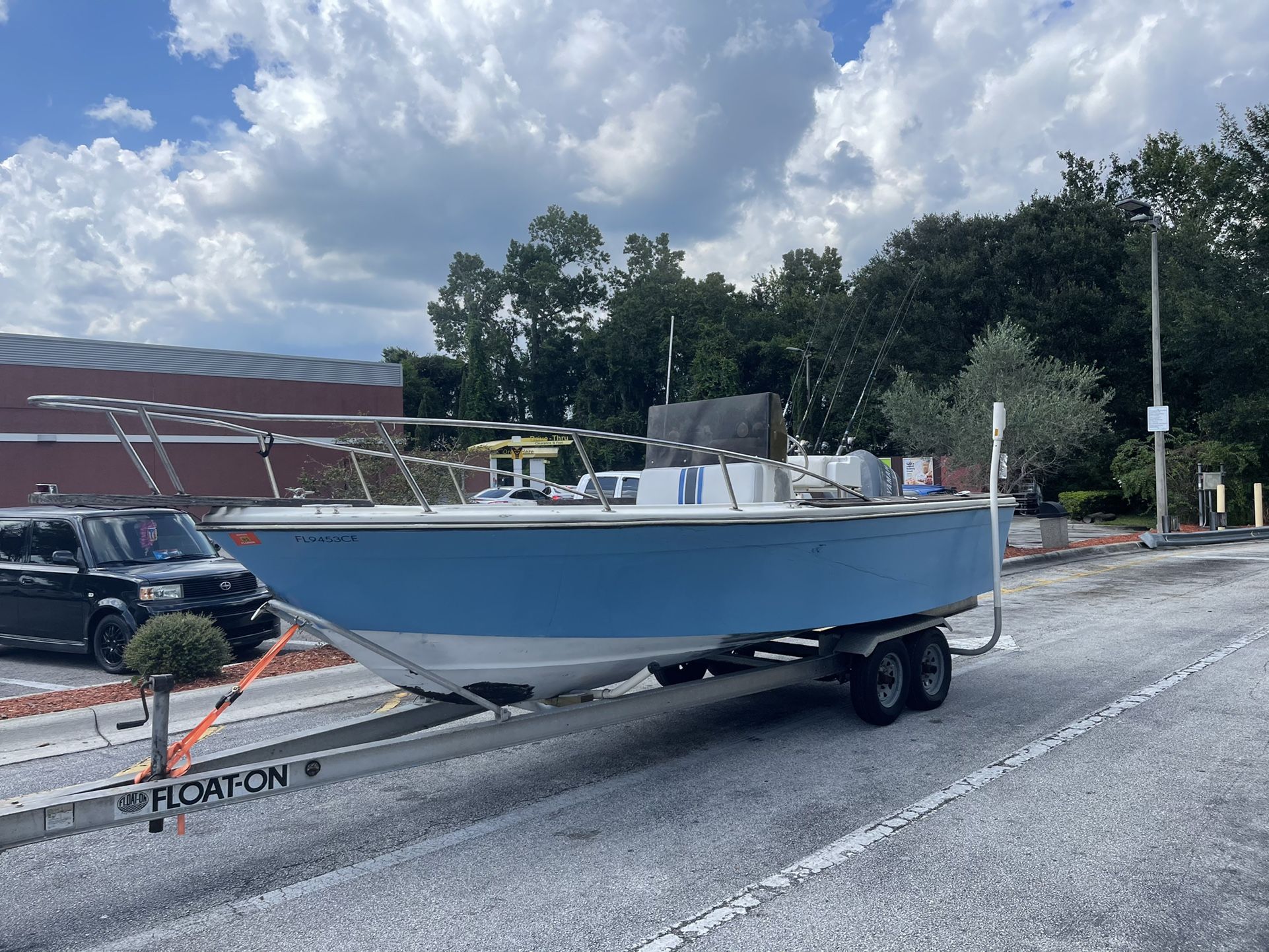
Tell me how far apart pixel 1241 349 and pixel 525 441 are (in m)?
24.5

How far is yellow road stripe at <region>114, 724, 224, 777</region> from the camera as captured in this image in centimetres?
432

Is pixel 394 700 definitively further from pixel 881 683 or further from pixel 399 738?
pixel 881 683

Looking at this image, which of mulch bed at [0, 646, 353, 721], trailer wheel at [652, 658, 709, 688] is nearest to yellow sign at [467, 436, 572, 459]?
mulch bed at [0, 646, 353, 721]

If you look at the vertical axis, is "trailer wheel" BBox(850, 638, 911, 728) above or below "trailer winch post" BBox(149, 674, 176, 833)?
below

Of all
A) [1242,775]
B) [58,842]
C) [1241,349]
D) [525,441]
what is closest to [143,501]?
[58,842]

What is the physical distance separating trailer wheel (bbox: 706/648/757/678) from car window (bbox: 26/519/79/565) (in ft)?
21.8

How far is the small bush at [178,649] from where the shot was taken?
741cm

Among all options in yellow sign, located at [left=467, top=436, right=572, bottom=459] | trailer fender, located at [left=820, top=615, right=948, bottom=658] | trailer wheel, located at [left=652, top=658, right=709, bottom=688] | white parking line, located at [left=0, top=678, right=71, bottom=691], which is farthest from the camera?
yellow sign, located at [left=467, top=436, right=572, bottom=459]

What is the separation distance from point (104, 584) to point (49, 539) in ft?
3.65

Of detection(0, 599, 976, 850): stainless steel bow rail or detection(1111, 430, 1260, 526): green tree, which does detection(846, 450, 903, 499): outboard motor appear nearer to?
detection(0, 599, 976, 850): stainless steel bow rail

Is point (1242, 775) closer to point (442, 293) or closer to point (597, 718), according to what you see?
point (597, 718)

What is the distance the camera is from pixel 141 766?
18.1 ft

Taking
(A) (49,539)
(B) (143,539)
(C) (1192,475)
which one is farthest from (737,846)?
(C) (1192,475)

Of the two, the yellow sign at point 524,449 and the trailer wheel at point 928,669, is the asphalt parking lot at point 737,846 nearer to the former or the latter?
the trailer wheel at point 928,669
